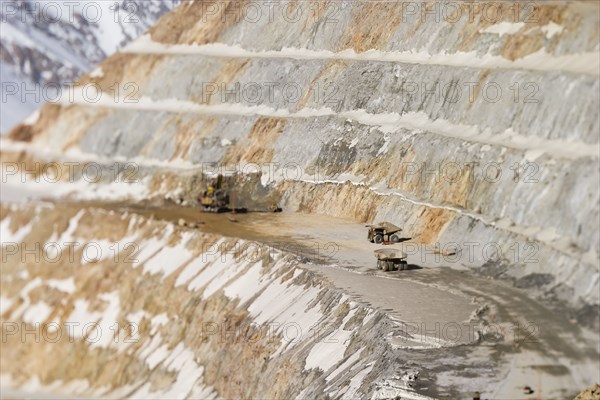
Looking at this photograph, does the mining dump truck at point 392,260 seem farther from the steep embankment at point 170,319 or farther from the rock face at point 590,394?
the rock face at point 590,394

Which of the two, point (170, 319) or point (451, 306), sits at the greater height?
point (451, 306)

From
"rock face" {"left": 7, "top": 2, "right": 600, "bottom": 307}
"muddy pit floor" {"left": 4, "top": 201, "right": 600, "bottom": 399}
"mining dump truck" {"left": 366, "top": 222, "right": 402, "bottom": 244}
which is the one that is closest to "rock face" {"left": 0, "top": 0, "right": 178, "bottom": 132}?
"rock face" {"left": 7, "top": 2, "right": 600, "bottom": 307}

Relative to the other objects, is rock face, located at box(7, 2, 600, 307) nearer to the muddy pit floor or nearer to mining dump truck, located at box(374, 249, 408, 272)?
the muddy pit floor

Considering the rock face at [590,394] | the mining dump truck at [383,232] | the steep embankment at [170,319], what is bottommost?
the steep embankment at [170,319]

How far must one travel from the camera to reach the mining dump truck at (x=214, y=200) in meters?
74.6

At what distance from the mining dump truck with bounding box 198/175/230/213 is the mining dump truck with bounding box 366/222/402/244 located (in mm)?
15970

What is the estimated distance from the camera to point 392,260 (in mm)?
54438

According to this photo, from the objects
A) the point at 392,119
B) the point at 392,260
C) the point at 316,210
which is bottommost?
the point at 316,210

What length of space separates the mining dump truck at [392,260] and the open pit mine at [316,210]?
14cm

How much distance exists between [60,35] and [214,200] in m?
73.7

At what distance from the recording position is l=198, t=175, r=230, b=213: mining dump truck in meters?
74.6

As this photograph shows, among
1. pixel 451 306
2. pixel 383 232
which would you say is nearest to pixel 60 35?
pixel 383 232

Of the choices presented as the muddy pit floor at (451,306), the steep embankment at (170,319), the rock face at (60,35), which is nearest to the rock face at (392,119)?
the muddy pit floor at (451,306)

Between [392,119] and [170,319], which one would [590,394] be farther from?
[392,119]
